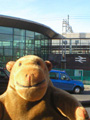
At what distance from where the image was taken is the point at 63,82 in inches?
481

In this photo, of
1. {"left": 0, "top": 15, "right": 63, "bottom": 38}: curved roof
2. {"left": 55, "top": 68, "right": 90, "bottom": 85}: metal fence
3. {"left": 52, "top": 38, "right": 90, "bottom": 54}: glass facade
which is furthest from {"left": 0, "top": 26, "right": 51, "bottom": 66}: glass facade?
{"left": 55, "top": 68, "right": 90, "bottom": 85}: metal fence

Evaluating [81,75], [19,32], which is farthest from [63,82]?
[19,32]

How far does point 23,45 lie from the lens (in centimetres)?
2283

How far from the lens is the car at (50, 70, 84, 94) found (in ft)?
39.6

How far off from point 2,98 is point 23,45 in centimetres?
Result: 2044

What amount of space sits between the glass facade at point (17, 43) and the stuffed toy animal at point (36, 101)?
758 inches

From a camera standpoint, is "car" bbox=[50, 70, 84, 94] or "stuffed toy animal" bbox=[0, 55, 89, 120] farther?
"car" bbox=[50, 70, 84, 94]

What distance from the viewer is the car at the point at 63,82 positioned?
12070mm

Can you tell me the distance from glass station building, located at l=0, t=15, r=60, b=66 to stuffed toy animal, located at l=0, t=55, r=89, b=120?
18.8m

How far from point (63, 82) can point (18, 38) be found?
12.2 metres

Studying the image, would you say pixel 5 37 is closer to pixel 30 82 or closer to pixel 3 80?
pixel 3 80

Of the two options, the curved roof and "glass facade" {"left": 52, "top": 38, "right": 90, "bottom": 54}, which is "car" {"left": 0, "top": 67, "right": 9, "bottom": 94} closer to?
the curved roof

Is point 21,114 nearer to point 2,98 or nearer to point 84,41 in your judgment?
point 2,98

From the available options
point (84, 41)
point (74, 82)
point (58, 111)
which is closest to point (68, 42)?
point (84, 41)
